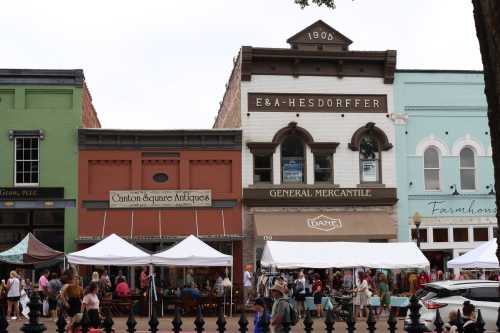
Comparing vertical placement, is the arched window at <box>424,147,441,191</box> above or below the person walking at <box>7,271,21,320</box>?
above

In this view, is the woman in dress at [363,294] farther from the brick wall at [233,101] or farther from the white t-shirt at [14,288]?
the white t-shirt at [14,288]

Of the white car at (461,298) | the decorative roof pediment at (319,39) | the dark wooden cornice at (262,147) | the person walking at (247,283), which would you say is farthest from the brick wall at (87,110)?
the white car at (461,298)

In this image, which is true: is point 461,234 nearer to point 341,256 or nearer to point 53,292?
point 341,256

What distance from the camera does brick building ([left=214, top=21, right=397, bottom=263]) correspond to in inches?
1163

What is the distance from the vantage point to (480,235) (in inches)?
1213

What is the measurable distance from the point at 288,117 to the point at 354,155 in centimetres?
319

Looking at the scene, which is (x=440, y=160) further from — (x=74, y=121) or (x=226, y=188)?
(x=74, y=121)

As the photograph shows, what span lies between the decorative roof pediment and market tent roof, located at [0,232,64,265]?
13185mm

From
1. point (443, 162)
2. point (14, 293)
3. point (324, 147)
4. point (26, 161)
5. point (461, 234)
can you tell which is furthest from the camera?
point (443, 162)

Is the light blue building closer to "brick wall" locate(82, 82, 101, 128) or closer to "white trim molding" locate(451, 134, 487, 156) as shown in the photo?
"white trim molding" locate(451, 134, 487, 156)

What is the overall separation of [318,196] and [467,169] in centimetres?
671

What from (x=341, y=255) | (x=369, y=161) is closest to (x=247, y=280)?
(x=341, y=255)

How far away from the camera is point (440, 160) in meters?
30.9

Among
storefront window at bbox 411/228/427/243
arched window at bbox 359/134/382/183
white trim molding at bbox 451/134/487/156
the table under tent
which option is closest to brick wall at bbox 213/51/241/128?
arched window at bbox 359/134/382/183
